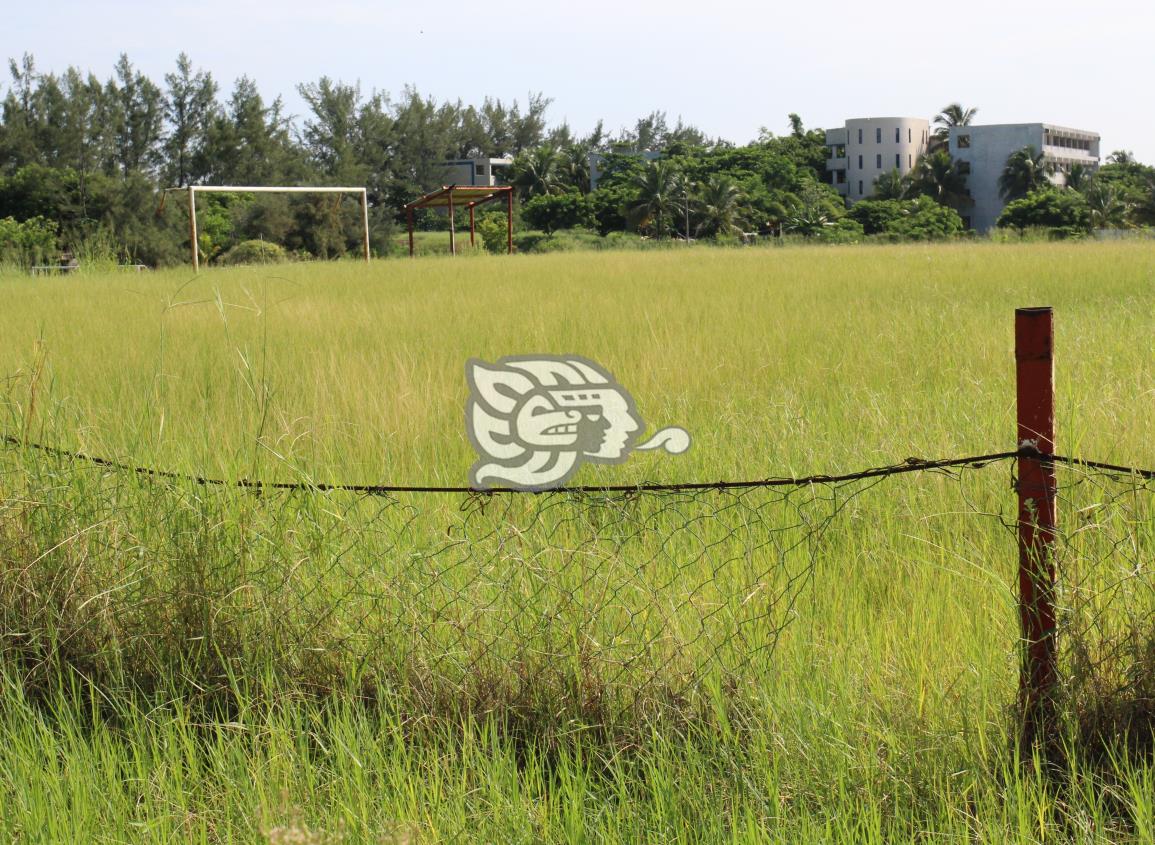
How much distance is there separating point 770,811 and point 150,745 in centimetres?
137

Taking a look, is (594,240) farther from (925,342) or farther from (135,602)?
(135,602)

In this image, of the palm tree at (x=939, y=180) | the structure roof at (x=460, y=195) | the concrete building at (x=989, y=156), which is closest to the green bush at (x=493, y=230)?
the structure roof at (x=460, y=195)

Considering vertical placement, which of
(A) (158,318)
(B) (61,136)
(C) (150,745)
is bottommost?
Result: (C) (150,745)

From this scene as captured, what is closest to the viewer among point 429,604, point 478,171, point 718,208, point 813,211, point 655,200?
point 429,604

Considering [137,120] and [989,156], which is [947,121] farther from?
[137,120]

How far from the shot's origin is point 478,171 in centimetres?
6938

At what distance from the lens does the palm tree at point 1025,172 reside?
58562 mm

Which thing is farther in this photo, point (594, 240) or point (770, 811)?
point (594, 240)

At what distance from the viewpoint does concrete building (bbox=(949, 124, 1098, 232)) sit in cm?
6081

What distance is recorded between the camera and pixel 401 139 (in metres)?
61.8

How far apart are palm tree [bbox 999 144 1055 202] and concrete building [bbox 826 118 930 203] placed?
25.8ft

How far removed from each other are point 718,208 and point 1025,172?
21.8 meters

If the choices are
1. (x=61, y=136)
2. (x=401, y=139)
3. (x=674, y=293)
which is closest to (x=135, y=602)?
(x=674, y=293)

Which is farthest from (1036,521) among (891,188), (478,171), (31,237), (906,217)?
(478,171)
